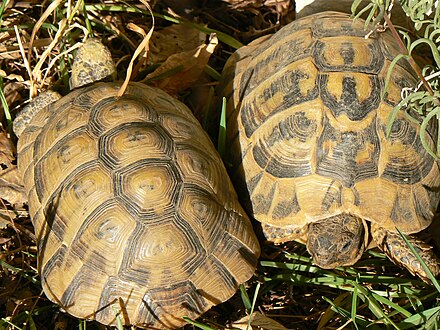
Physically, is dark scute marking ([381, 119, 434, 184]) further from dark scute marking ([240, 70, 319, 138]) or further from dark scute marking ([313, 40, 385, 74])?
dark scute marking ([240, 70, 319, 138])

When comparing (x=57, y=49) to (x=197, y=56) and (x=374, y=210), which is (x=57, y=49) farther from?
(x=374, y=210)

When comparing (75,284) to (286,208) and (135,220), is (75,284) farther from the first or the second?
(286,208)

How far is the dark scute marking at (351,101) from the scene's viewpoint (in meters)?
3.02

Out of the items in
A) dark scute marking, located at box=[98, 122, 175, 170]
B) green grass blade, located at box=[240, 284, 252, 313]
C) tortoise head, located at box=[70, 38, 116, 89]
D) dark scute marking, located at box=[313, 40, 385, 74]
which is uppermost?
dark scute marking, located at box=[313, 40, 385, 74]

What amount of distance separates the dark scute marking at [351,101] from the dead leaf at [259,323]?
0.92 meters

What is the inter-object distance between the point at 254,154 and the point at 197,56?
0.78m

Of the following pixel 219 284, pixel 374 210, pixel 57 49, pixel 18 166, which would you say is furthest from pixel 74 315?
pixel 57 49

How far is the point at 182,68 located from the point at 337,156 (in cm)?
110

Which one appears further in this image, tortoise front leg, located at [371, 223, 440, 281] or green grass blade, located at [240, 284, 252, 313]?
tortoise front leg, located at [371, 223, 440, 281]

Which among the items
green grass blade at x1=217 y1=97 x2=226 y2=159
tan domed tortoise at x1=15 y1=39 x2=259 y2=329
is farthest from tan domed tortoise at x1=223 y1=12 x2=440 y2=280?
tan domed tortoise at x1=15 y1=39 x2=259 y2=329

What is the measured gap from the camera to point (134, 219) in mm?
2793

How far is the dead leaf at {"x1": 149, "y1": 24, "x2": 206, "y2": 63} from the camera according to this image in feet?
12.9

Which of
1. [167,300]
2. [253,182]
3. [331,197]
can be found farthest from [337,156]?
[167,300]

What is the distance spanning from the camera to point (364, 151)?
3.01 m
